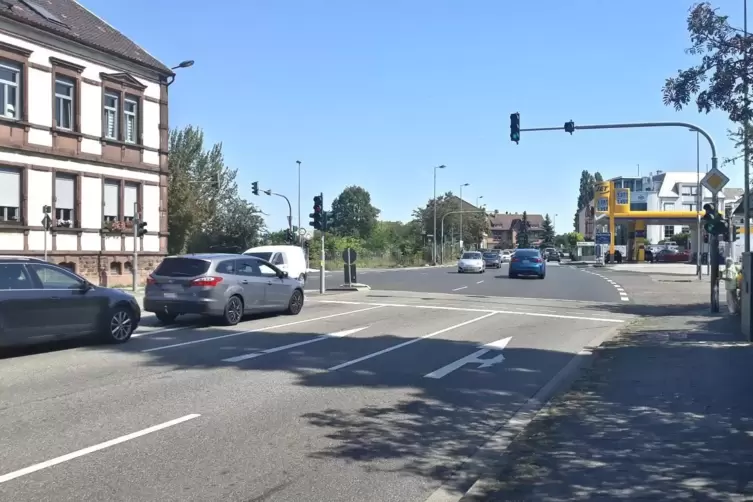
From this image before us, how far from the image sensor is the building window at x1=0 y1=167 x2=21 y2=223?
84.3ft

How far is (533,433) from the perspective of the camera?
271 inches

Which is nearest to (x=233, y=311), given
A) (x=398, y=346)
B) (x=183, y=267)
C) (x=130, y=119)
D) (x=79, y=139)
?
(x=183, y=267)

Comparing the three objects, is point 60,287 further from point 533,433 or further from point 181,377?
point 533,433

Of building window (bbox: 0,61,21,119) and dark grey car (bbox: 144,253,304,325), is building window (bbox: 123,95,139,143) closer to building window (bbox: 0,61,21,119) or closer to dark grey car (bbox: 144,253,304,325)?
building window (bbox: 0,61,21,119)

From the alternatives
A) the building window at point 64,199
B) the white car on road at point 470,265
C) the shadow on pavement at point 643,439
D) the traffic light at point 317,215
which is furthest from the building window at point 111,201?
the white car on road at point 470,265

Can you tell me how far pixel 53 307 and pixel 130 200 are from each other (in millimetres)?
20487

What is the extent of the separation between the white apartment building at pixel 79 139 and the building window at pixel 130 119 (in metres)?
0.04

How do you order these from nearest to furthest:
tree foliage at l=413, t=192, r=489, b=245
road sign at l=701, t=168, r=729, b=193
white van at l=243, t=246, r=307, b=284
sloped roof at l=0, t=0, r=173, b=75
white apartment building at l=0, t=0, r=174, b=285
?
1. road sign at l=701, t=168, r=729, b=193
2. white apartment building at l=0, t=0, r=174, b=285
3. sloped roof at l=0, t=0, r=173, b=75
4. white van at l=243, t=246, r=307, b=284
5. tree foliage at l=413, t=192, r=489, b=245

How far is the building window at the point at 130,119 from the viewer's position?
30.8 metres

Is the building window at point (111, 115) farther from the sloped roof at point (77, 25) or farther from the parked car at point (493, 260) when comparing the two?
the parked car at point (493, 260)

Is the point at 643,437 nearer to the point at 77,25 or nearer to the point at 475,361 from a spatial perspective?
the point at 475,361

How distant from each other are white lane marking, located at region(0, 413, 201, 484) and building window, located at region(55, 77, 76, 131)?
23371mm

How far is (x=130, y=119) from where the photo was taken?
102ft

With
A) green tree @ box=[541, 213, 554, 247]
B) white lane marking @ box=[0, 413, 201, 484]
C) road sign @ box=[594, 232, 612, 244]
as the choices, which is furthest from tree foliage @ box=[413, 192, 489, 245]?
white lane marking @ box=[0, 413, 201, 484]
